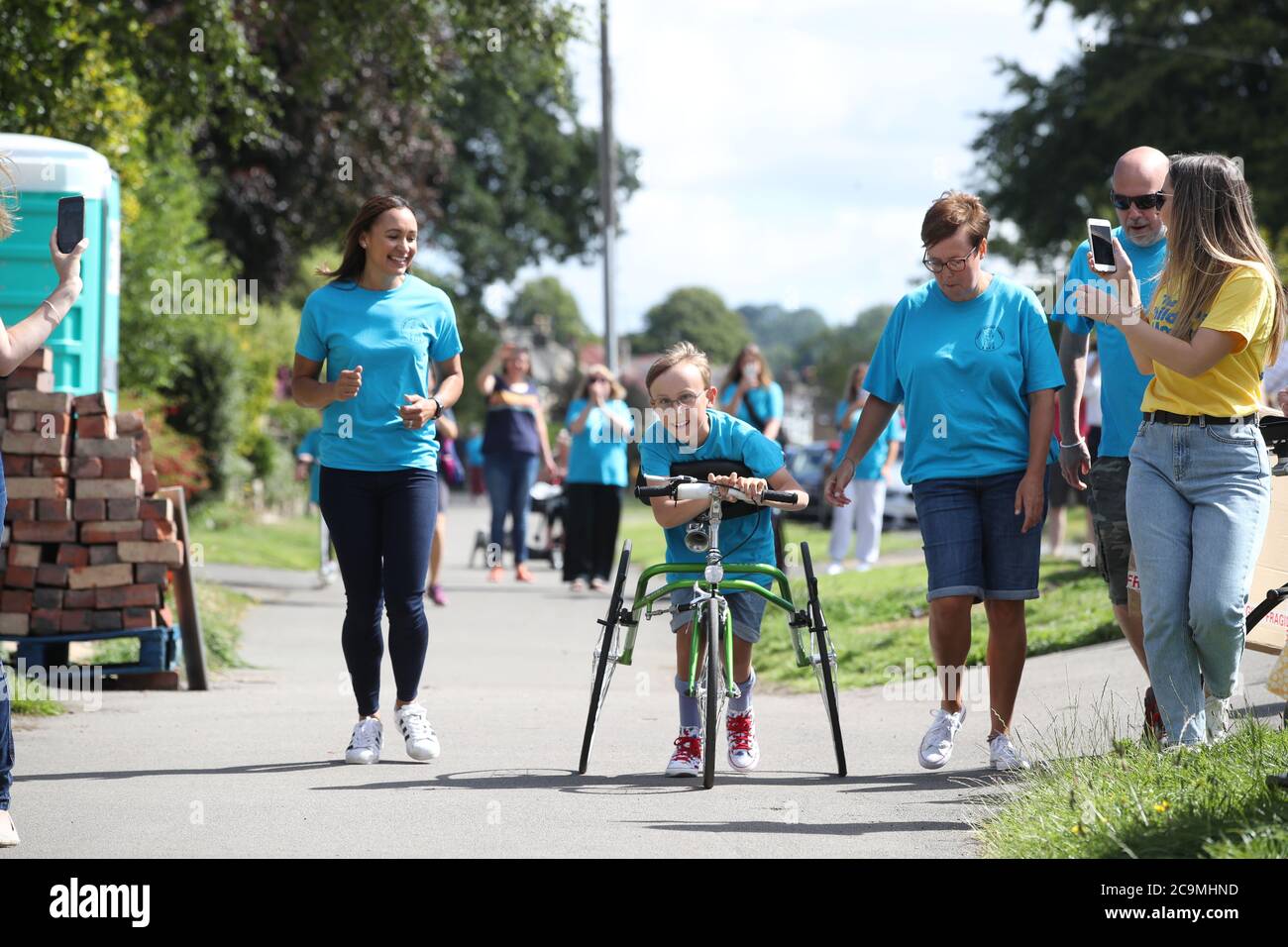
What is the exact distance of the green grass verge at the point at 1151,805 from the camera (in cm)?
442

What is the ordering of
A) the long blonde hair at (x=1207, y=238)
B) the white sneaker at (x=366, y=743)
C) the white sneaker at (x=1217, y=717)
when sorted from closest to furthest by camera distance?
the long blonde hair at (x=1207, y=238), the white sneaker at (x=1217, y=717), the white sneaker at (x=366, y=743)

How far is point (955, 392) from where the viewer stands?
6461 mm

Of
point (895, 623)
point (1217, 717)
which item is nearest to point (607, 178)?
point (895, 623)

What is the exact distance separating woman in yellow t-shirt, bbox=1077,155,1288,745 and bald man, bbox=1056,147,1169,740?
0.59 metres

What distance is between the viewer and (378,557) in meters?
6.98

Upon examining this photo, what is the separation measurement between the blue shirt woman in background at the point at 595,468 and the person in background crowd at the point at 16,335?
10005mm

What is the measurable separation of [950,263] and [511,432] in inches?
360

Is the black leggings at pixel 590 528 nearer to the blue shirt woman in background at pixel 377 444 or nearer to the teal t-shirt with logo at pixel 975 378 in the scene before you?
the blue shirt woman in background at pixel 377 444

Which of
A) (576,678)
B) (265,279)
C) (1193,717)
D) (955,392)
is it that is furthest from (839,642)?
(265,279)

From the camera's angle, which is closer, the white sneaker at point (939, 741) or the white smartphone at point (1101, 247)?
the white smartphone at point (1101, 247)

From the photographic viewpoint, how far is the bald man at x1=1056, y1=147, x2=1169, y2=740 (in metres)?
6.36

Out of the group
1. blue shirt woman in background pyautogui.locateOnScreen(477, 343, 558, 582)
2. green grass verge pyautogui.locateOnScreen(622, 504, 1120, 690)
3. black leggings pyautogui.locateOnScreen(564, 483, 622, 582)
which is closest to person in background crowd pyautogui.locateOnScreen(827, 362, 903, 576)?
green grass verge pyautogui.locateOnScreen(622, 504, 1120, 690)

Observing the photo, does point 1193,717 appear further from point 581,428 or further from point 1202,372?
point 581,428

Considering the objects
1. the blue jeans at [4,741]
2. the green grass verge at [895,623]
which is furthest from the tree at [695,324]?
the blue jeans at [4,741]
